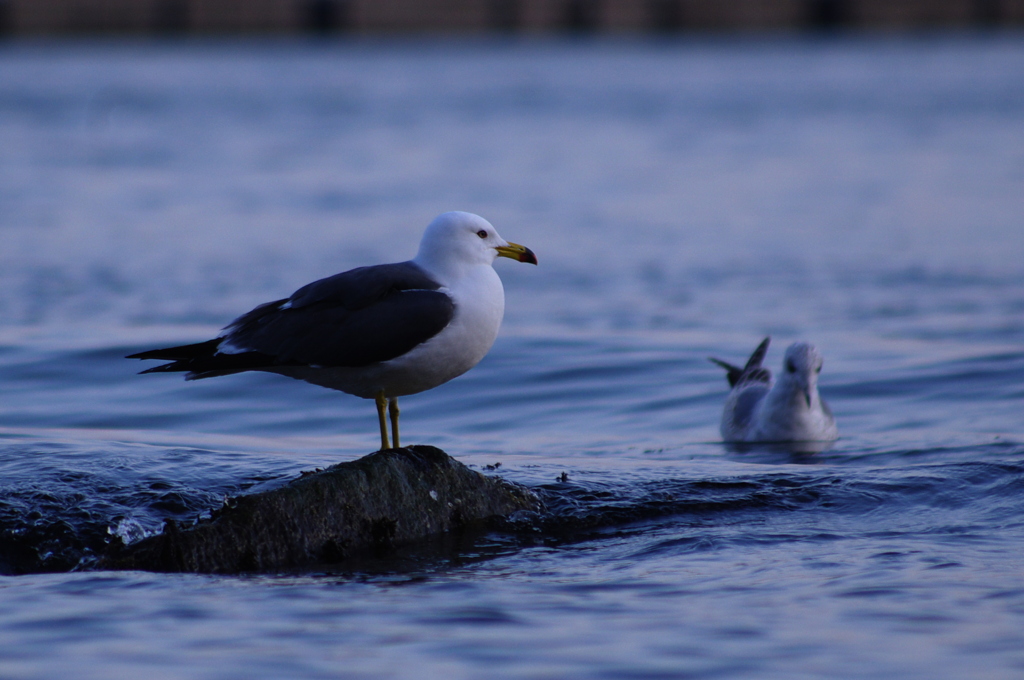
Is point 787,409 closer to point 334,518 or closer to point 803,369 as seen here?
point 803,369

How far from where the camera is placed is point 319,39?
81.1 metres

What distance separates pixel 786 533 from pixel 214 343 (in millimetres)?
2606

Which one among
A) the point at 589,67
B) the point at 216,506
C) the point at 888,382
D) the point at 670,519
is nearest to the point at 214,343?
the point at 216,506

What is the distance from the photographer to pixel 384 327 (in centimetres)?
543

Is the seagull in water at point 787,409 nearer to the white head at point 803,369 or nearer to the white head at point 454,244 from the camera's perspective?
the white head at point 803,369

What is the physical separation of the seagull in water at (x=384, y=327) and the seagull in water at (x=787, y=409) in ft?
10.1

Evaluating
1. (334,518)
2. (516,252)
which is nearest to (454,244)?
(516,252)

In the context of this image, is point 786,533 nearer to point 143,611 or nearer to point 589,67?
point 143,611

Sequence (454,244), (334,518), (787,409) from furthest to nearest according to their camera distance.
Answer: (787,409)
(454,244)
(334,518)

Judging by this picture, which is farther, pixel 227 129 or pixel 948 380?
pixel 227 129

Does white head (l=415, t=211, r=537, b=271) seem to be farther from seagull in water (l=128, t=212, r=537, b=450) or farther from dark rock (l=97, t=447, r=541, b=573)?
dark rock (l=97, t=447, r=541, b=573)

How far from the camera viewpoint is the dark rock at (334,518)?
5.11m

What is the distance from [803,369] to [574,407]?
164cm

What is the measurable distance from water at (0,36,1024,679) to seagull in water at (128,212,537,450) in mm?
754
